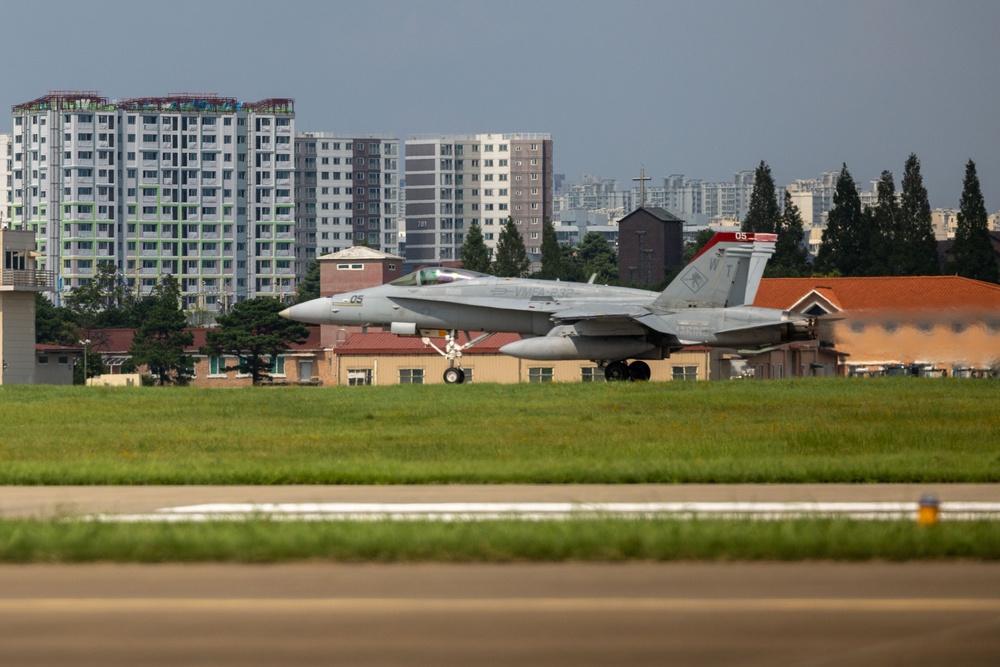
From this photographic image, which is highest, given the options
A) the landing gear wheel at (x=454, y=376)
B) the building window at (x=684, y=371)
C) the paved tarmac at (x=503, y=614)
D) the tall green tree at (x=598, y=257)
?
the tall green tree at (x=598, y=257)

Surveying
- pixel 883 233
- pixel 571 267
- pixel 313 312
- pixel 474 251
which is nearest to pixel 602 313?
pixel 313 312

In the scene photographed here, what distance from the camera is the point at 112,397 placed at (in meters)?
33.9

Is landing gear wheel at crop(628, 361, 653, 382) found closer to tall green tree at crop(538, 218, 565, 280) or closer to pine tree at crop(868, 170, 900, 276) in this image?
pine tree at crop(868, 170, 900, 276)

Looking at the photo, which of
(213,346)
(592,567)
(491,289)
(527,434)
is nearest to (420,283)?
(491,289)

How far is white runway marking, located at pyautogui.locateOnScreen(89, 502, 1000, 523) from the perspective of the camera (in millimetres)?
13336

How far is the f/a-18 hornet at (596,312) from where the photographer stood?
123 ft

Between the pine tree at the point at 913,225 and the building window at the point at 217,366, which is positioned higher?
the pine tree at the point at 913,225

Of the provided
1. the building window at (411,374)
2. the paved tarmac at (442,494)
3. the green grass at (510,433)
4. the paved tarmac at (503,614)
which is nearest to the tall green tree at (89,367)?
the building window at (411,374)

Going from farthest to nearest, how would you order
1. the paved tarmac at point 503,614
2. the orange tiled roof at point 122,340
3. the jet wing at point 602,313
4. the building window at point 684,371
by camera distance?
the orange tiled roof at point 122,340, the building window at point 684,371, the jet wing at point 602,313, the paved tarmac at point 503,614

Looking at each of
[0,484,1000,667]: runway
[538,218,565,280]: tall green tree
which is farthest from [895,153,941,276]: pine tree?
[0,484,1000,667]: runway

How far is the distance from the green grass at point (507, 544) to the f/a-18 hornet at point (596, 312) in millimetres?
25213

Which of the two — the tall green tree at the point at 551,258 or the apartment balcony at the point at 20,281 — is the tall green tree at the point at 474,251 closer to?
the tall green tree at the point at 551,258

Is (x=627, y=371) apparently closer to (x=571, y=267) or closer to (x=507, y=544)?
(x=507, y=544)

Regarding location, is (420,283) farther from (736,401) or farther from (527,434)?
(527,434)
